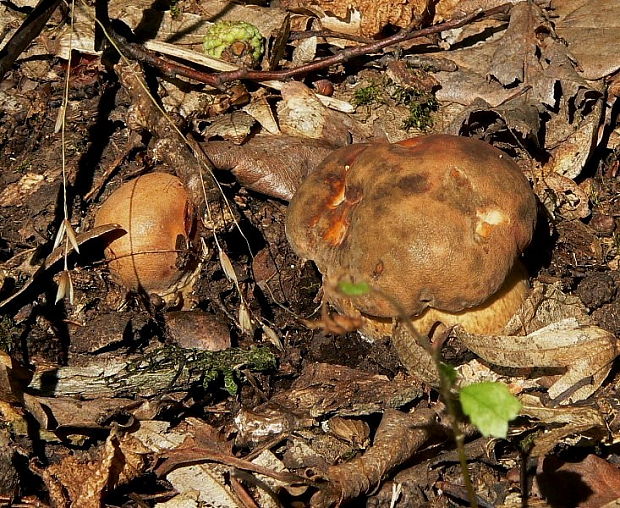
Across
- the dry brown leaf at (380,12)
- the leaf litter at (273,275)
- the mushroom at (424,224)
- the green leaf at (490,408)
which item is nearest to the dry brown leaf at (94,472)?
the leaf litter at (273,275)

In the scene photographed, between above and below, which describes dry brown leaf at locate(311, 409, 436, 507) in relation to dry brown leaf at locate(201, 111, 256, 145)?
below

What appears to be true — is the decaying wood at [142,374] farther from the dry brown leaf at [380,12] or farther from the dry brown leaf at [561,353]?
the dry brown leaf at [380,12]

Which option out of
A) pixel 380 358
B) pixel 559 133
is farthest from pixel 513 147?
pixel 380 358

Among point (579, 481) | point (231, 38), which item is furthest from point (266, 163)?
point (579, 481)

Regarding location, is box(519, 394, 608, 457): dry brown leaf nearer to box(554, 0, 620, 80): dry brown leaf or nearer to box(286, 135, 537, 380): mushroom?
box(286, 135, 537, 380): mushroom

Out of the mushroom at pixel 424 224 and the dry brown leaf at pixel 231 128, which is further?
the dry brown leaf at pixel 231 128

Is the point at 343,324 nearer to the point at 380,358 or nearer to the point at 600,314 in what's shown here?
the point at 380,358

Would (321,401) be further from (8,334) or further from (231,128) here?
(231,128)

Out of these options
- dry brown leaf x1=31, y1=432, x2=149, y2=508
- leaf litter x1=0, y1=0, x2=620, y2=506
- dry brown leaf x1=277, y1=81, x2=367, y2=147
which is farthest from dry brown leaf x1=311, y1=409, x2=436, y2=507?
dry brown leaf x1=277, y1=81, x2=367, y2=147
